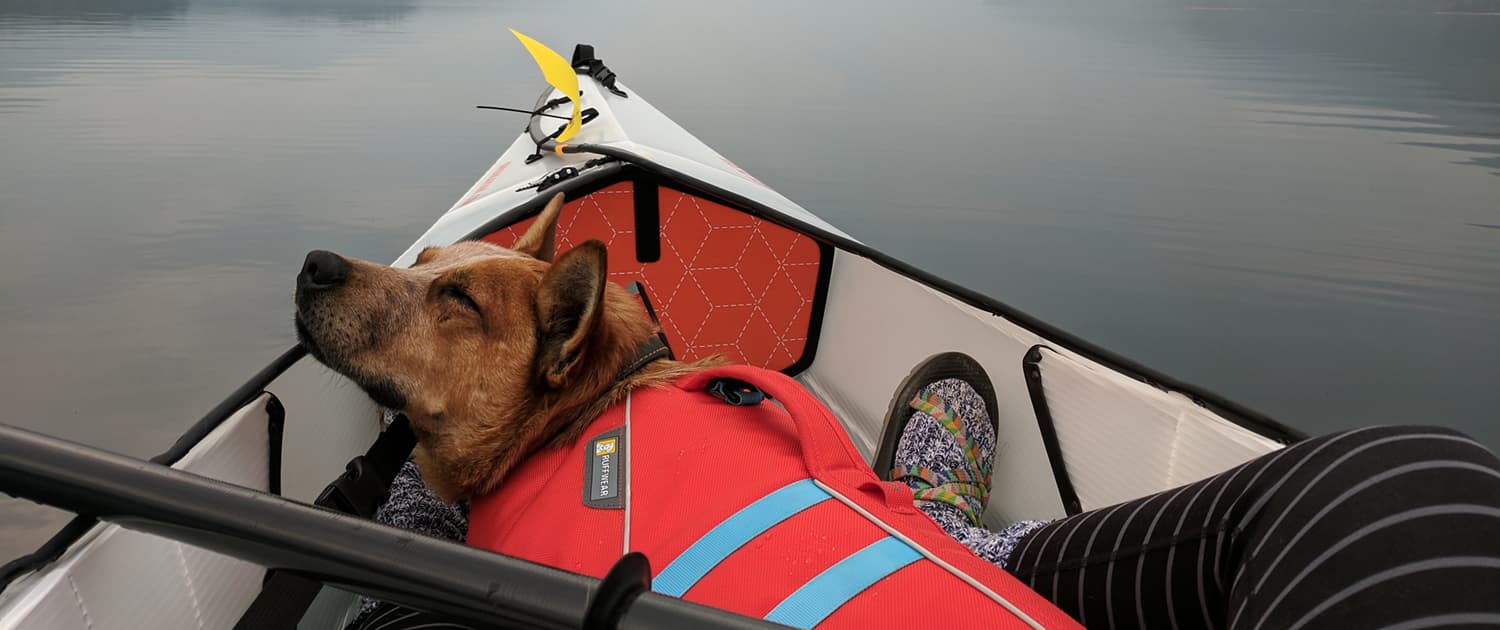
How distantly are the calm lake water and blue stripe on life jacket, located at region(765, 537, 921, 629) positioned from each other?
2651 millimetres

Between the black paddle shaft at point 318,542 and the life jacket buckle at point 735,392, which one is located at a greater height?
the black paddle shaft at point 318,542

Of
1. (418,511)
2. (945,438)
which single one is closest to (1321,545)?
(945,438)

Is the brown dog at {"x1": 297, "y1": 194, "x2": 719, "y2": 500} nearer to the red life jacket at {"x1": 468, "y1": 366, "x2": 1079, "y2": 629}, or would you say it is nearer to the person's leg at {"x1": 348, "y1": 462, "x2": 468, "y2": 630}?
the red life jacket at {"x1": 468, "y1": 366, "x2": 1079, "y2": 629}

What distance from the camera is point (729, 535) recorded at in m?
1.01

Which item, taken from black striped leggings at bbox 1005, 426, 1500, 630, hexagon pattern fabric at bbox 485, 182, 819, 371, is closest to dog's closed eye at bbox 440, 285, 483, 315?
black striped leggings at bbox 1005, 426, 1500, 630

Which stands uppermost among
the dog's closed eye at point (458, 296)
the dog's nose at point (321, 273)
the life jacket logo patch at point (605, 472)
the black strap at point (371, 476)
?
the dog's nose at point (321, 273)

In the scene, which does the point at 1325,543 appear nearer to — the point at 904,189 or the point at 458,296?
the point at 458,296

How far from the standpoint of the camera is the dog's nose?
1386mm

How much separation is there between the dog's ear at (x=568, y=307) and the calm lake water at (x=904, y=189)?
2.13 metres

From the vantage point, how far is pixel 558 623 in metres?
0.52

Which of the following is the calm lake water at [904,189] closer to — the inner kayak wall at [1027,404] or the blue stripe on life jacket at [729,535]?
the inner kayak wall at [1027,404]

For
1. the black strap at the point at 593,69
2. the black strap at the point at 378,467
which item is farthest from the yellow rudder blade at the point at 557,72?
the black strap at the point at 378,467

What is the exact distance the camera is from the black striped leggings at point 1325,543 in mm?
774

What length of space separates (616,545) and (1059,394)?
1.25m
